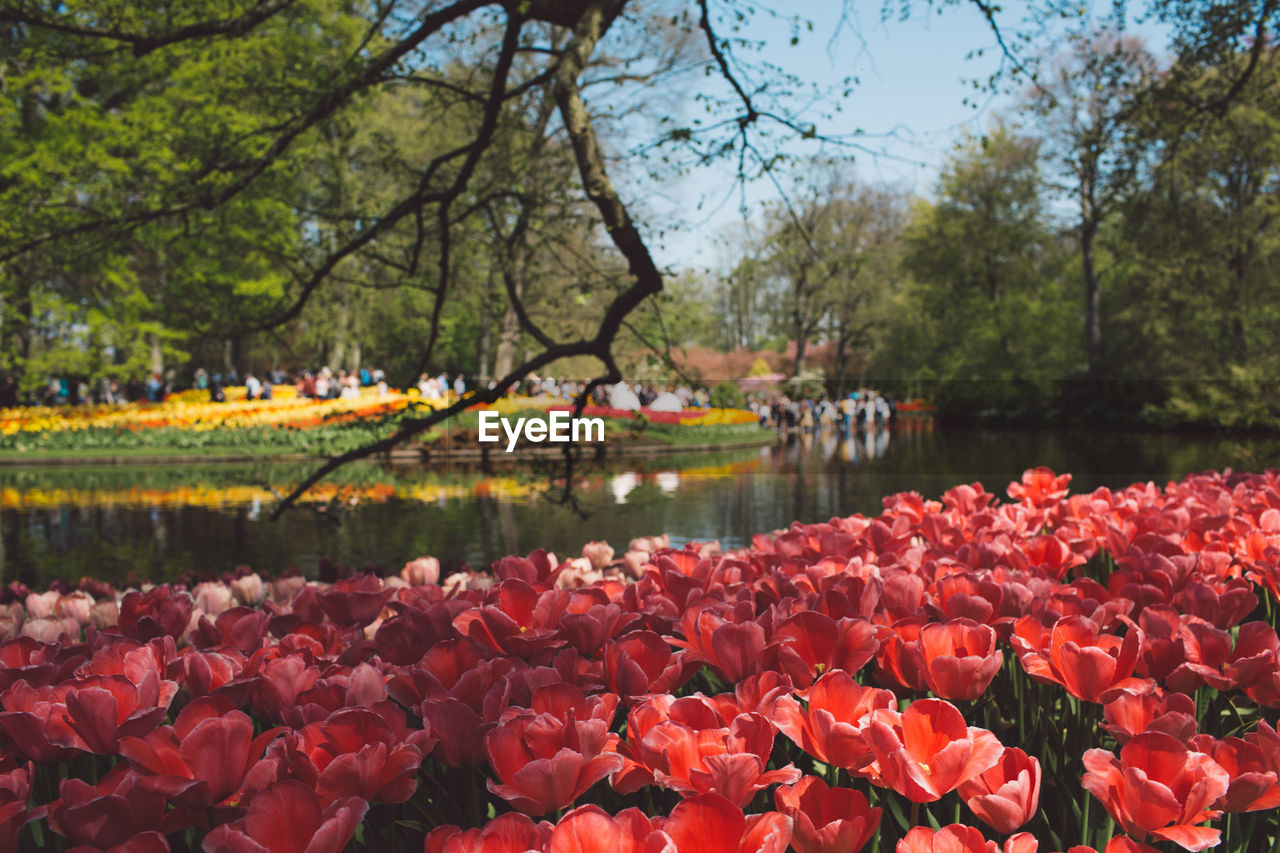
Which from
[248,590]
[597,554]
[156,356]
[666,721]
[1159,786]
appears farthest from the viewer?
[156,356]

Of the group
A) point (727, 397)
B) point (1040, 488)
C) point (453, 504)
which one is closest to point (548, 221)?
point (1040, 488)

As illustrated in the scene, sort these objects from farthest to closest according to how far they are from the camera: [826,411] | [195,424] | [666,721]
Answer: [826,411], [195,424], [666,721]

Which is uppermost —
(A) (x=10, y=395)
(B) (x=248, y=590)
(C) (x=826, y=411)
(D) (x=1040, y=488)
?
(A) (x=10, y=395)

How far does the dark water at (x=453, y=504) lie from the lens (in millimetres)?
10812

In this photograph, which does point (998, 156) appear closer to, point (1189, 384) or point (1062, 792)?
point (1189, 384)

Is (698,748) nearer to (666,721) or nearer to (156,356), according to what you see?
(666,721)

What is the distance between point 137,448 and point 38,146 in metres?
7.62

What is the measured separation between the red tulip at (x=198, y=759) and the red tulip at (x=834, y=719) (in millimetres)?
645

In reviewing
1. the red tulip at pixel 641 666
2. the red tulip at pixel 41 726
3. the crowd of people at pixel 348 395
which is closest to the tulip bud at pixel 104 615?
the red tulip at pixel 41 726

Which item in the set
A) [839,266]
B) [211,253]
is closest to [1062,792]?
[839,266]

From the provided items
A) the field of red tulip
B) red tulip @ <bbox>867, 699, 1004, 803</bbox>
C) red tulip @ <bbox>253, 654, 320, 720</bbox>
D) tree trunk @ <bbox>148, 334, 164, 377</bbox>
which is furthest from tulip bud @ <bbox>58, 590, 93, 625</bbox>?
tree trunk @ <bbox>148, 334, 164, 377</bbox>

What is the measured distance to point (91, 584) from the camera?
11.3ft

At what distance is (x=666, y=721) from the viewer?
1225 mm

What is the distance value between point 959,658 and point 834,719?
0.92ft
